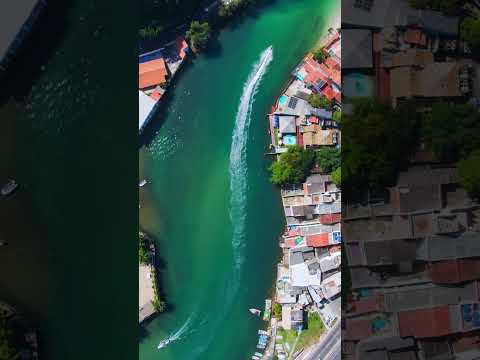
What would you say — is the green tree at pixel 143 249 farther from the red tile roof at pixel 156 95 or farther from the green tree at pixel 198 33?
the green tree at pixel 198 33

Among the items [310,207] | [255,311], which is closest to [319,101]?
[310,207]

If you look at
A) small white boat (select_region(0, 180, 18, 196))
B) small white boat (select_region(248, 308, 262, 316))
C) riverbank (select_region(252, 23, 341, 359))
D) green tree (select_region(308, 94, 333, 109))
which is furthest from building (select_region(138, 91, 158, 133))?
small white boat (select_region(248, 308, 262, 316))

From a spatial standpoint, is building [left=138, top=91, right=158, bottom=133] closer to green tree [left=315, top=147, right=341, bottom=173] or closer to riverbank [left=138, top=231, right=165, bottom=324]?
riverbank [left=138, top=231, right=165, bottom=324]

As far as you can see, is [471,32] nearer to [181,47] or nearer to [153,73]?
[181,47]

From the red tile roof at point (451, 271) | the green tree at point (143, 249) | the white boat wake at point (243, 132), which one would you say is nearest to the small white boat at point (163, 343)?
the green tree at point (143, 249)

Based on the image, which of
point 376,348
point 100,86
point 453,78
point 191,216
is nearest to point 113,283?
point 191,216

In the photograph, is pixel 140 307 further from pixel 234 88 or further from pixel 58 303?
pixel 234 88
